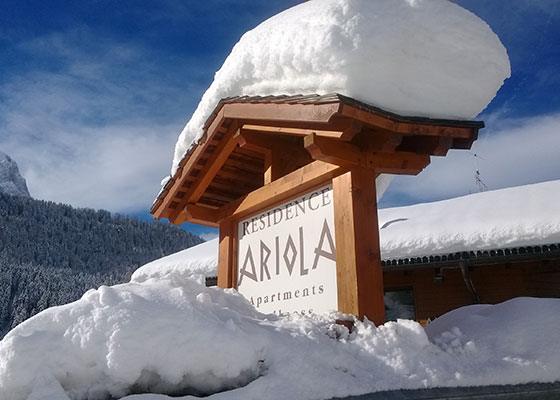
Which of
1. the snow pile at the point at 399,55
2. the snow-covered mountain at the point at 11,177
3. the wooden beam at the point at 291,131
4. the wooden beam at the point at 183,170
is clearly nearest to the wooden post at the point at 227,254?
→ the wooden beam at the point at 183,170

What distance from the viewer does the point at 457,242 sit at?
7.78m

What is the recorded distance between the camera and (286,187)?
13.9 ft

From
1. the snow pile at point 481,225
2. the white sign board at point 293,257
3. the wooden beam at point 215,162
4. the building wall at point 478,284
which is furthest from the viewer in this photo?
the building wall at point 478,284

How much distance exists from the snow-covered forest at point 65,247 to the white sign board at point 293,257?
44.3 meters

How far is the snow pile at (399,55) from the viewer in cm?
328

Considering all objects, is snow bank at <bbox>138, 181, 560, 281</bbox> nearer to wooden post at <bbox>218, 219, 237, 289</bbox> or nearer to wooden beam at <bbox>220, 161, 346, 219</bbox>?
wooden post at <bbox>218, 219, 237, 289</bbox>

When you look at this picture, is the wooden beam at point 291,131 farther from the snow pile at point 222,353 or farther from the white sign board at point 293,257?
the snow pile at point 222,353

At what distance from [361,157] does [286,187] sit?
2.59 feet

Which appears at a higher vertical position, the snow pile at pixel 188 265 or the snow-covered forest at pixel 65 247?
the snow-covered forest at pixel 65 247

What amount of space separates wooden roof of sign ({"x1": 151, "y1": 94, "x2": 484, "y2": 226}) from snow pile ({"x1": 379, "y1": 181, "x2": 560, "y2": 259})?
379 cm

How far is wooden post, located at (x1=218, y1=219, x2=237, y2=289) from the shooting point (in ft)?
16.3

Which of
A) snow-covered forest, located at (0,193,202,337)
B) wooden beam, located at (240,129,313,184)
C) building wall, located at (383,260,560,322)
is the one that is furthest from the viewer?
snow-covered forest, located at (0,193,202,337)

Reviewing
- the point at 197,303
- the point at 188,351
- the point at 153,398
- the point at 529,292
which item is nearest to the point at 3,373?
the point at 153,398

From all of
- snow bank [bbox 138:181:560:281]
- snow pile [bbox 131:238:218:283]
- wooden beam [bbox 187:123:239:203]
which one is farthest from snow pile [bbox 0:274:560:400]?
snow pile [bbox 131:238:218:283]
